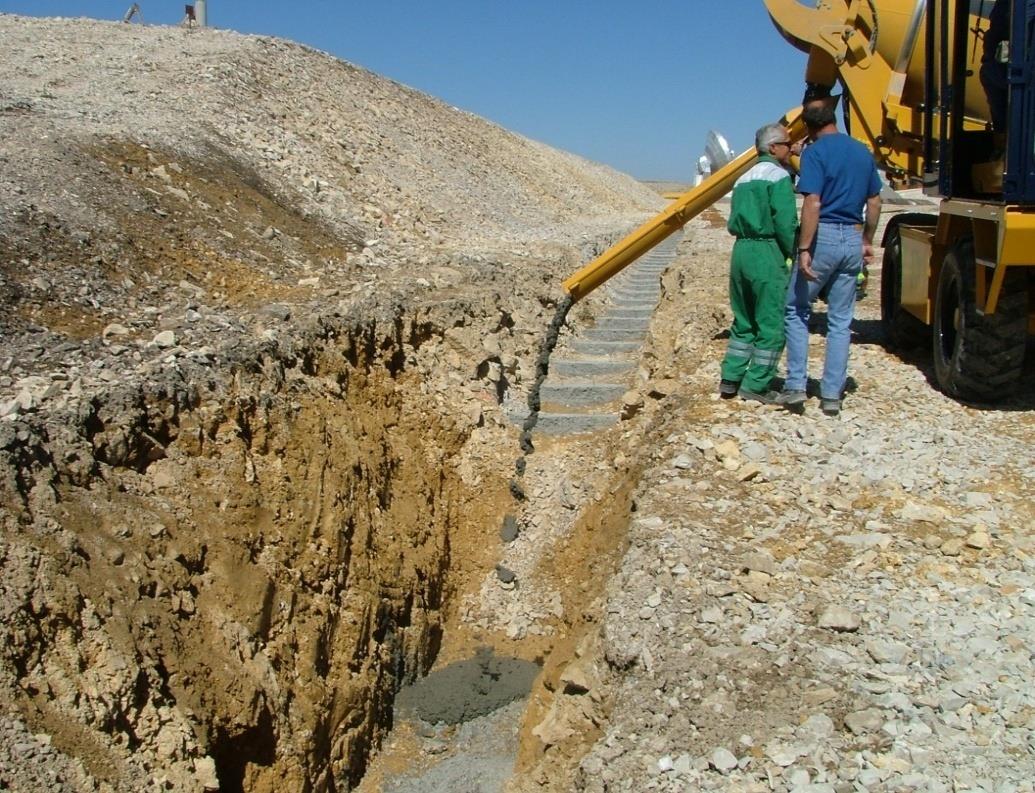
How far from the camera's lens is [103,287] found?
621cm

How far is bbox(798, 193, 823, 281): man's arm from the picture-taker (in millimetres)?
5782

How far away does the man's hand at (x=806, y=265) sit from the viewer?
586 centimetres

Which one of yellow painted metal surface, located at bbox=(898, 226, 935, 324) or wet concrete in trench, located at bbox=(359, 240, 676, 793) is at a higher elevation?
yellow painted metal surface, located at bbox=(898, 226, 935, 324)

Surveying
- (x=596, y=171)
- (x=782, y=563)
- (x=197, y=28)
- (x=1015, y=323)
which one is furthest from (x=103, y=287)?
(x=596, y=171)

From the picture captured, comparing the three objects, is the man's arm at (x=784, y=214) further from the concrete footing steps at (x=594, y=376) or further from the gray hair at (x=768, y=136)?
the concrete footing steps at (x=594, y=376)

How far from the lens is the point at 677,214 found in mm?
7340

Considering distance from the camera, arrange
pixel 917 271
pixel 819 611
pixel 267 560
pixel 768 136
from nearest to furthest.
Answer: pixel 819 611 < pixel 267 560 < pixel 768 136 < pixel 917 271

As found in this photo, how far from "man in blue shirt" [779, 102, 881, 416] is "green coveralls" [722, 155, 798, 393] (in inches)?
4.0

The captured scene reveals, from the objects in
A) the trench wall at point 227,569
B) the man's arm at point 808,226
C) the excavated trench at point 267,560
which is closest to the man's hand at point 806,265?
the man's arm at point 808,226

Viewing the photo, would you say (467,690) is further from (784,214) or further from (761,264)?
(784,214)

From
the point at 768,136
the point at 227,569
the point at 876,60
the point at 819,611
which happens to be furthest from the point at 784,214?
the point at 227,569

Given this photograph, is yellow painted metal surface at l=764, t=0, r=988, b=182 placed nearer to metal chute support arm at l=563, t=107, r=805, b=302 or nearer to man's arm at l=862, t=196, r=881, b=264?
metal chute support arm at l=563, t=107, r=805, b=302

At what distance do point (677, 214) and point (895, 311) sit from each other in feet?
6.44

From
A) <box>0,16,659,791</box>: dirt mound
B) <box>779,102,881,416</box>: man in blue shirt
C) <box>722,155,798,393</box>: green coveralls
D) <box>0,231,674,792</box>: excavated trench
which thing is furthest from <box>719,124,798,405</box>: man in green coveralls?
<box>0,16,659,791</box>: dirt mound
